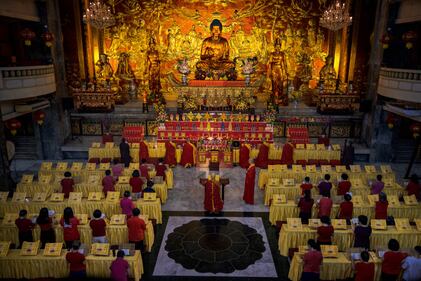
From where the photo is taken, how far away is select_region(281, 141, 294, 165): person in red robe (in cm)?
1600

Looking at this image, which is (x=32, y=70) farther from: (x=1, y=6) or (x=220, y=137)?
(x=220, y=137)

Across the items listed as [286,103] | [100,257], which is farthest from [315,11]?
[100,257]

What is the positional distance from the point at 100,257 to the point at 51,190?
17.6 ft

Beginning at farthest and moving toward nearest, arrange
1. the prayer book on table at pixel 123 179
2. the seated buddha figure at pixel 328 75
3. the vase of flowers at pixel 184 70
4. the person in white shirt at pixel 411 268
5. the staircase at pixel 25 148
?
the seated buddha figure at pixel 328 75, the vase of flowers at pixel 184 70, the staircase at pixel 25 148, the prayer book on table at pixel 123 179, the person in white shirt at pixel 411 268

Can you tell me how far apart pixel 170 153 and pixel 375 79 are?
1062 centimetres

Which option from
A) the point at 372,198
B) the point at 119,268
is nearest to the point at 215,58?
the point at 372,198

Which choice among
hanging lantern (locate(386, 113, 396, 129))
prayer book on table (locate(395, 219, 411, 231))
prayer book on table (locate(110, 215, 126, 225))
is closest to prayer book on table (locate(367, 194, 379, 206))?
prayer book on table (locate(395, 219, 411, 231))

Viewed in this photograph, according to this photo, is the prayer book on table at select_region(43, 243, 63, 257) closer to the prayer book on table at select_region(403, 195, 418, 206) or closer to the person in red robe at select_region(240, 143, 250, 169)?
the person in red robe at select_region(240, 143, 250, 169)

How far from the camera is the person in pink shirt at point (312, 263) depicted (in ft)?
25.4

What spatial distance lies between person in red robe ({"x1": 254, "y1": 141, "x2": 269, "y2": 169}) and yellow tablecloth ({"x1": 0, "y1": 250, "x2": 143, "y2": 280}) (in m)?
8.86

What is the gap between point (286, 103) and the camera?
21719 mm

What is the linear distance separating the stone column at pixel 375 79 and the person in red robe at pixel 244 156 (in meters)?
6.36

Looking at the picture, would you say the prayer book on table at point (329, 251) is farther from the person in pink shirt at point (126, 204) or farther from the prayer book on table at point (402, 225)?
the person in pink shirt at point (126, 204)

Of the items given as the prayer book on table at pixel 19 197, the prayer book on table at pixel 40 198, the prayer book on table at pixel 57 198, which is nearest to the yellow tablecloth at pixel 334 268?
the prayer book on table at pixel 57 198
